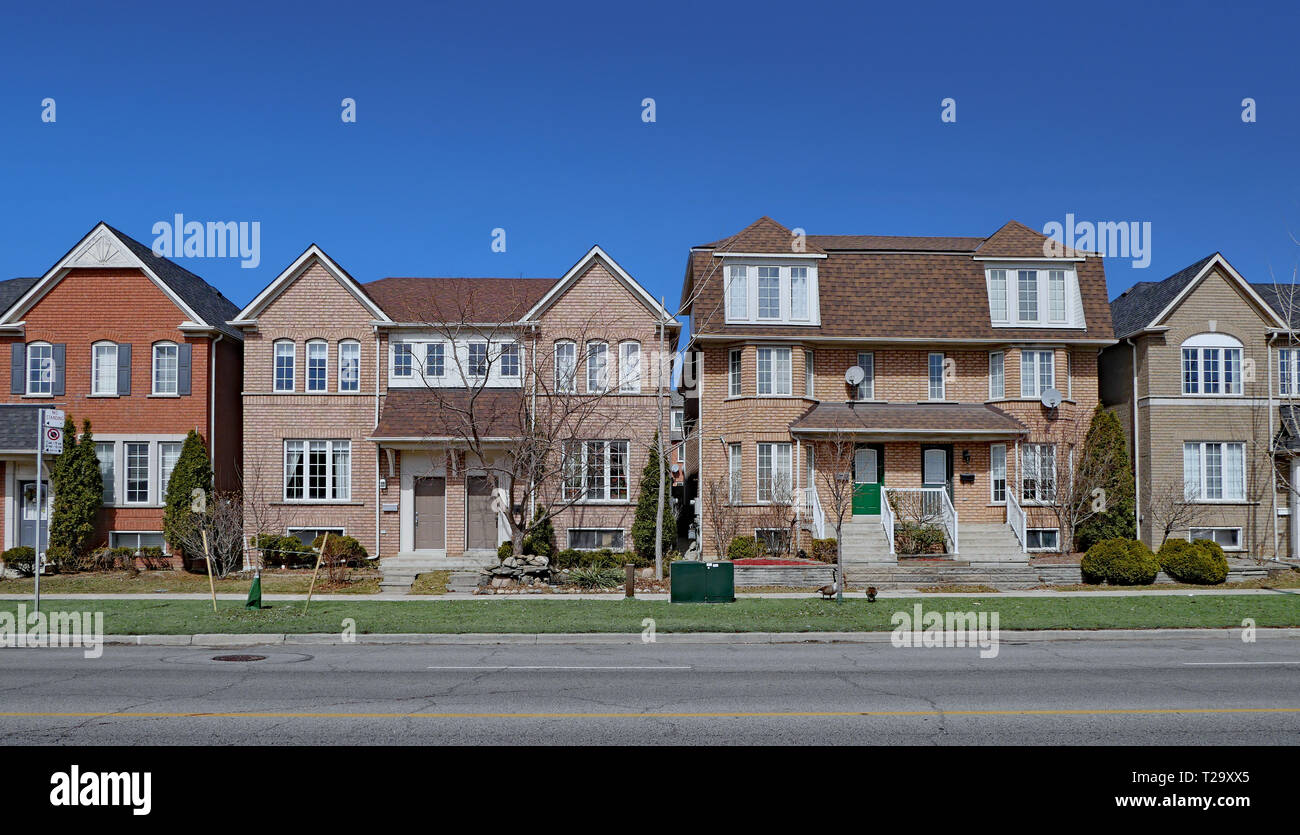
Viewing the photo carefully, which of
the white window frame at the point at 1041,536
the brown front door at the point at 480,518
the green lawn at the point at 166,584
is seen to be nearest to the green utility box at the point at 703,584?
the green lawn at the point at 166,584

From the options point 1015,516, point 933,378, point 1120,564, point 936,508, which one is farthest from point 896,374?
point 1120,564

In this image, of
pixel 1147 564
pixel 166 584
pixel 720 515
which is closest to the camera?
pixel 1147 564

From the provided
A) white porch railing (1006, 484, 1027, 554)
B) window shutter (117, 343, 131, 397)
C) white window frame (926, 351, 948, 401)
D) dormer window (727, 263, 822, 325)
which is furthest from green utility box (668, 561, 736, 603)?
window shutter (117, 343, 131, 397)

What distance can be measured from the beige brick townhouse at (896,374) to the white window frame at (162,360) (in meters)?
14.9

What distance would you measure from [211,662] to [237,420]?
1955cm

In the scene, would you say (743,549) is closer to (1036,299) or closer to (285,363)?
(1036,299)

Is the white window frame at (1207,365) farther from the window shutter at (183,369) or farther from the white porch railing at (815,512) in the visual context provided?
the window shutter at (183,369)

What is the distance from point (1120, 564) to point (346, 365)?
21628 millimetres

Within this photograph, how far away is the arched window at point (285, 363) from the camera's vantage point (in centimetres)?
3052

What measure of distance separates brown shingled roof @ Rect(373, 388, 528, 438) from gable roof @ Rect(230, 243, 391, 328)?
2.60 m

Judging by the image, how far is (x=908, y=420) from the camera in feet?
98.8

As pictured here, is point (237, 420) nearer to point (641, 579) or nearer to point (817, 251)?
point (641, 579)

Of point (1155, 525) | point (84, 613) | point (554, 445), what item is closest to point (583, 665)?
point (84, 613)

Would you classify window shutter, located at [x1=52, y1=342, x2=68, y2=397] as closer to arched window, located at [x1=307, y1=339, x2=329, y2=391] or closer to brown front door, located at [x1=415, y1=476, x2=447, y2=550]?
arched window, located at [x1=307, y1=339, x2=329, y2=391]
